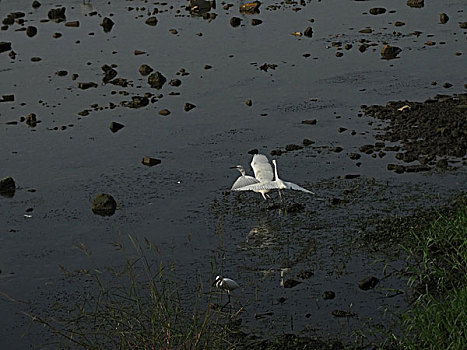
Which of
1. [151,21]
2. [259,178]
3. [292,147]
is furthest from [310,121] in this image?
[151,21]

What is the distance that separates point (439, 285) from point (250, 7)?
1535 centimetres

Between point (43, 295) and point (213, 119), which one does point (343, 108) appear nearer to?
point (213, 119)

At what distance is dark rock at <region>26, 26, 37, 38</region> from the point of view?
22609 mm

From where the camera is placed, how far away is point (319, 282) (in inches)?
364

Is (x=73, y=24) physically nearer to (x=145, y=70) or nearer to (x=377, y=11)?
(x=145, y=70)

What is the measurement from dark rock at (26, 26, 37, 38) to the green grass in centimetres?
1458

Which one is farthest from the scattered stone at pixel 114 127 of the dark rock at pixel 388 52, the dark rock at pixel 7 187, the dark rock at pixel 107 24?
the dark rock at pixel 107 24

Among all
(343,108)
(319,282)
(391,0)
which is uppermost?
(319,282)

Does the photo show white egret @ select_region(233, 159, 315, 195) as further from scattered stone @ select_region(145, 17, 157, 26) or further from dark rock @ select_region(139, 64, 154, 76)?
scattered stone @ select_region(145, 17, 157, 26)

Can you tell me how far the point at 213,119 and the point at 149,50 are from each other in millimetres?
5295

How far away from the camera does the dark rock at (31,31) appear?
22609 millimetres

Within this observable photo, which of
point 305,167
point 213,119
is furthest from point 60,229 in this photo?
point 213,119

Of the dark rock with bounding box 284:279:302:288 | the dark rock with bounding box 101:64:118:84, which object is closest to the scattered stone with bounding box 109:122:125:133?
the dark rock with bounding box 101:64:118:84

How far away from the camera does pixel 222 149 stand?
1354 cm
